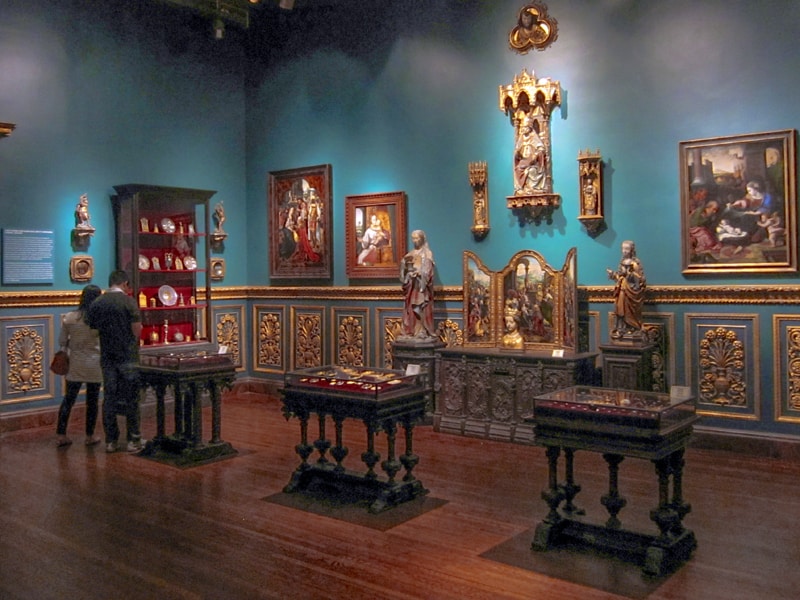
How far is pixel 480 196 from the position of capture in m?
9.64

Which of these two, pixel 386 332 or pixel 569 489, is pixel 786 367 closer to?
pixel 569 489

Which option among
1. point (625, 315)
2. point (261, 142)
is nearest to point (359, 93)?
point (261, 142)

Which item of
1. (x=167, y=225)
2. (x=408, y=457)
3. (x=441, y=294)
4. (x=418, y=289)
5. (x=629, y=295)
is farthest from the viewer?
(x=167, y=225)

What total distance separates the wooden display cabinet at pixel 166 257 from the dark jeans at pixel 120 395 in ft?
6.67

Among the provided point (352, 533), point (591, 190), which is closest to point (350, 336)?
point (591, 190)

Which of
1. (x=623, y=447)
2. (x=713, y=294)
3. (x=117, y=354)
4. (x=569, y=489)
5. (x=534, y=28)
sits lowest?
(x=569, y=489)

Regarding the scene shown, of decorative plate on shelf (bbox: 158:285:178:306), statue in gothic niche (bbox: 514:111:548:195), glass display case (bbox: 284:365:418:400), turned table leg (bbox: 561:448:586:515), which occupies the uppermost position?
statue in gothic niche (bbox: 514:111:548:195)

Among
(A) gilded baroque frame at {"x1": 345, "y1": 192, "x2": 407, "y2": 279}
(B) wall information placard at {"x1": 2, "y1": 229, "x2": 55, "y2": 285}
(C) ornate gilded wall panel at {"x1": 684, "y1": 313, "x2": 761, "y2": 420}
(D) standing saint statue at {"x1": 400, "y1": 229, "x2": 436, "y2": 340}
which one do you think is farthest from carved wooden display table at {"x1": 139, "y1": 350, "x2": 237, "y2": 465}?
(C) ornate gilded wall panel at {"x1": 684, "y1": 313, "x2": 761, "y2": 420}

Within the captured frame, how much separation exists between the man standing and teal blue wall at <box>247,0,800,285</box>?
370 cm

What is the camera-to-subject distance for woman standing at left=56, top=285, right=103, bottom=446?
27.7 feet

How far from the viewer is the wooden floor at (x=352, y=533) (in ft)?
15.2

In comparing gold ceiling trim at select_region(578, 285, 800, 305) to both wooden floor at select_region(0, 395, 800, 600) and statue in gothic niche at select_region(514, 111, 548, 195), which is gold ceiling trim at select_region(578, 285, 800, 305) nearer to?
statue in gothic niche at select_region(514, 111, 548, 195)

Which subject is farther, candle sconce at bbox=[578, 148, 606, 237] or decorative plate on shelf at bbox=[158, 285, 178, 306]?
decorative plate on shelf at bbox=[158, 285, 178, 306]

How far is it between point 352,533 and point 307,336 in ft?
20.1
